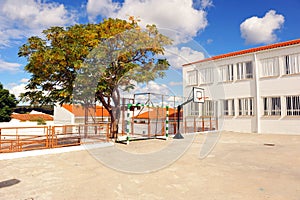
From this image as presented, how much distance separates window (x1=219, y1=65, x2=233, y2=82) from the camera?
19719 mm

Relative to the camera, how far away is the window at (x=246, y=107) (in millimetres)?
18328

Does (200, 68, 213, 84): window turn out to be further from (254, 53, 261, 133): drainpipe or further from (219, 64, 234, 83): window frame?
(254, 53, 261, 133): drainpipe

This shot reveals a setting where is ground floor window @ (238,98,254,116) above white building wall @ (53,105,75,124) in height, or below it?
above

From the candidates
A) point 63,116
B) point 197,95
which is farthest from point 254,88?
point 63,116

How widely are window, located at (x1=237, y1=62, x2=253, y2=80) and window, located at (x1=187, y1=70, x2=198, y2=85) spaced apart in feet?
13.7

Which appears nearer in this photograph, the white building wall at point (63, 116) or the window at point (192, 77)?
the window at point (192, 77)

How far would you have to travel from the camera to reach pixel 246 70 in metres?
18.8

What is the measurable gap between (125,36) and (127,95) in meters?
3.85

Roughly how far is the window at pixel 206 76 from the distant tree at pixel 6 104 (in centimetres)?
2589

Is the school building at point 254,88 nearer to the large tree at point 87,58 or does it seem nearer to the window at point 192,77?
the window at point 192,77

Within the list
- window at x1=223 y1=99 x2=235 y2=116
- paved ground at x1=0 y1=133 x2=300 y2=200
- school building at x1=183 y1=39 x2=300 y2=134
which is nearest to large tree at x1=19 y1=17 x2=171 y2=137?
paved ground at x1=0 y1=133 x2=300 y2=200

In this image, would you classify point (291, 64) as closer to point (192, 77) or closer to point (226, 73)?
point (226, 73)

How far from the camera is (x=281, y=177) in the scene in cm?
573

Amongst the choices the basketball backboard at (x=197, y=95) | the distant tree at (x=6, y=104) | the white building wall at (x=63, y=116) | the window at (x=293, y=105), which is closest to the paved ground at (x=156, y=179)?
the basketball backboard at (x=197, y=95)
